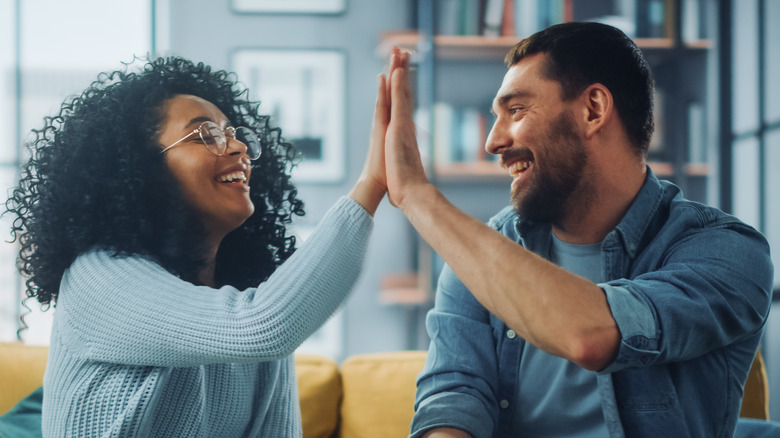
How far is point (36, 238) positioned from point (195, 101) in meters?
0.40

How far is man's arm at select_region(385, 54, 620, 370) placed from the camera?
0.92 meters

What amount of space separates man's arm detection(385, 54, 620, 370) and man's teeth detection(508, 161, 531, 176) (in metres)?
0.33

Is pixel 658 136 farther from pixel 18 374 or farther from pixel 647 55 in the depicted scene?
pixel 18 374

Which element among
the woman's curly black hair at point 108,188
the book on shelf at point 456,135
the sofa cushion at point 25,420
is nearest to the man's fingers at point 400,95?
the woman's curly black hair at point 108,188

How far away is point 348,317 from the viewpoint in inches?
142

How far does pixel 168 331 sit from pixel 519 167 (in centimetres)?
77

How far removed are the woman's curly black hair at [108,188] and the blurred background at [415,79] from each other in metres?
1.85

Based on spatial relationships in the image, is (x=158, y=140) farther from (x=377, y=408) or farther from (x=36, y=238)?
(x=377, y=408)

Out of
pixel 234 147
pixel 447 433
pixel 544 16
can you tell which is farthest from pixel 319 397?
pixel 544 16

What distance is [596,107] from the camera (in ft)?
4.22

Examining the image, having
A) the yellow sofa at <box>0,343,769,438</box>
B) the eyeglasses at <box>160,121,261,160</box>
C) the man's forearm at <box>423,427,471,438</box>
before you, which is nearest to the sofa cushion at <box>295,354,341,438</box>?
the yellow sofa at <box>0,343,769,438</box>

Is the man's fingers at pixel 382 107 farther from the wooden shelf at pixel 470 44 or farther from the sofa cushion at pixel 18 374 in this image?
the wooden shelf at pixel 470 44

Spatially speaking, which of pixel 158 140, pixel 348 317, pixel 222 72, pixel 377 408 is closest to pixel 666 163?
pixel 348 317

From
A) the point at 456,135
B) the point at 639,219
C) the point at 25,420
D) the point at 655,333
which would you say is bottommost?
the point at 25,420
